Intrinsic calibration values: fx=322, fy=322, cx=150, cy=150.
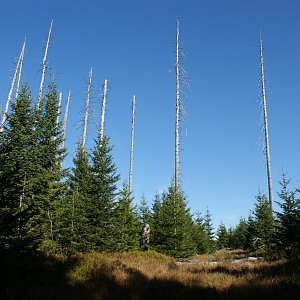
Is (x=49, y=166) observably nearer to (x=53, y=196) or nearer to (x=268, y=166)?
(x=53, y=196)

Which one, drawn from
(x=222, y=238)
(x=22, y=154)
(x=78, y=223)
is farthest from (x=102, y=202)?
(x=222, y=238)

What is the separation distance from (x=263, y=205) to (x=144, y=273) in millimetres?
22130

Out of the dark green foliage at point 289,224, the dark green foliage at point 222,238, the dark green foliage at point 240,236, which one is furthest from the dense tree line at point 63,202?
the dark green foliage at point 222,238

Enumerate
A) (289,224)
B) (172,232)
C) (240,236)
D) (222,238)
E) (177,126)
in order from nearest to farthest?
1. (289,224)
2. (172,232)
3. (177,126)
4. (240,236)
5. (222,238)

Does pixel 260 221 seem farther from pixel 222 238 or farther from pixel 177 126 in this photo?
pixel 222 238

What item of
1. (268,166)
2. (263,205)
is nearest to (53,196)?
(268,166)

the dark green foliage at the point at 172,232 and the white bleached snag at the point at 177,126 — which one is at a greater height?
the white bleached snag at the point at 177,126

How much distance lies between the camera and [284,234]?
15.0m

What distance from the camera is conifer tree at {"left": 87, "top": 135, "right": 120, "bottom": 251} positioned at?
727 inches

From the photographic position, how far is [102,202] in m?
19.2

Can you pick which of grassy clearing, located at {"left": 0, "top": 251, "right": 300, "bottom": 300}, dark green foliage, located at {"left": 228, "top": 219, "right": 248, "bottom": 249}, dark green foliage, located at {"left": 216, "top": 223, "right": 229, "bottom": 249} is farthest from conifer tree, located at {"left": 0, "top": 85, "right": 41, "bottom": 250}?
dark green foliage, located at {"left": 216, "top": 223, "right": 229, "bottom": 249}

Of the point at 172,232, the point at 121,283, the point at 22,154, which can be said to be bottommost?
the point at 121,283

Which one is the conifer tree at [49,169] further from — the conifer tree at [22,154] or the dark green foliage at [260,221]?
the dark green foliage at [260,221]

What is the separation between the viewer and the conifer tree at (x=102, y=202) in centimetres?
1847
